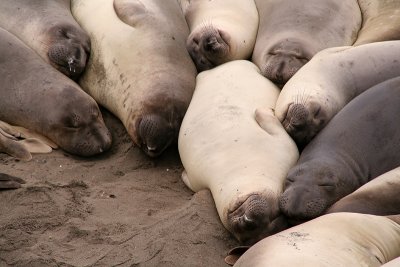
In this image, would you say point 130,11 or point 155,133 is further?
point 130,11

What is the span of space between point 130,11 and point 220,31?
28.9 inches

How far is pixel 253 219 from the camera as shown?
18.3ft

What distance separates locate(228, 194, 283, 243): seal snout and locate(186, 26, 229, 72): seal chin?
1.69 metres

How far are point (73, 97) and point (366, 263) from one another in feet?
9.42

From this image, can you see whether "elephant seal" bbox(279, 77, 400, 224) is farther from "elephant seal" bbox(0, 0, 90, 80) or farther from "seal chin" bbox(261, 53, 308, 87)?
"elephant seal" bbox(0, 0, 90, 80)

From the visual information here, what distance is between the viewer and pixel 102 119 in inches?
281

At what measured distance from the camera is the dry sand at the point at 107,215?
5.49 metres

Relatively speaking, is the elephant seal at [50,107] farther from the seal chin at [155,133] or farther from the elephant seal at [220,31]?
the elephant seal at [220,31]

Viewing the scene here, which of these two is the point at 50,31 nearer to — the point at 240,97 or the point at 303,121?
the point at 240,97

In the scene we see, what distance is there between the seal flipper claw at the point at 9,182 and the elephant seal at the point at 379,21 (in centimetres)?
258

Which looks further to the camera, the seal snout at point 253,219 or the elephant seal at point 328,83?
the elephant seal at point 328,83

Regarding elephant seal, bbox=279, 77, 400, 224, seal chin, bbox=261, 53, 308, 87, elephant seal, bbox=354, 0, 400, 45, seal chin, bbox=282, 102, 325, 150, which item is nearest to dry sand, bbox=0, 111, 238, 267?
elephant seal, bbox=279, 77, 400, 224

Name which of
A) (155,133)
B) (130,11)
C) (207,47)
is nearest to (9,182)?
(155,133)

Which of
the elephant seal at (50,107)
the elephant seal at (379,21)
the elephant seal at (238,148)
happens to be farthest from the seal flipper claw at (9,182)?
the elephant seal at (379,21)
